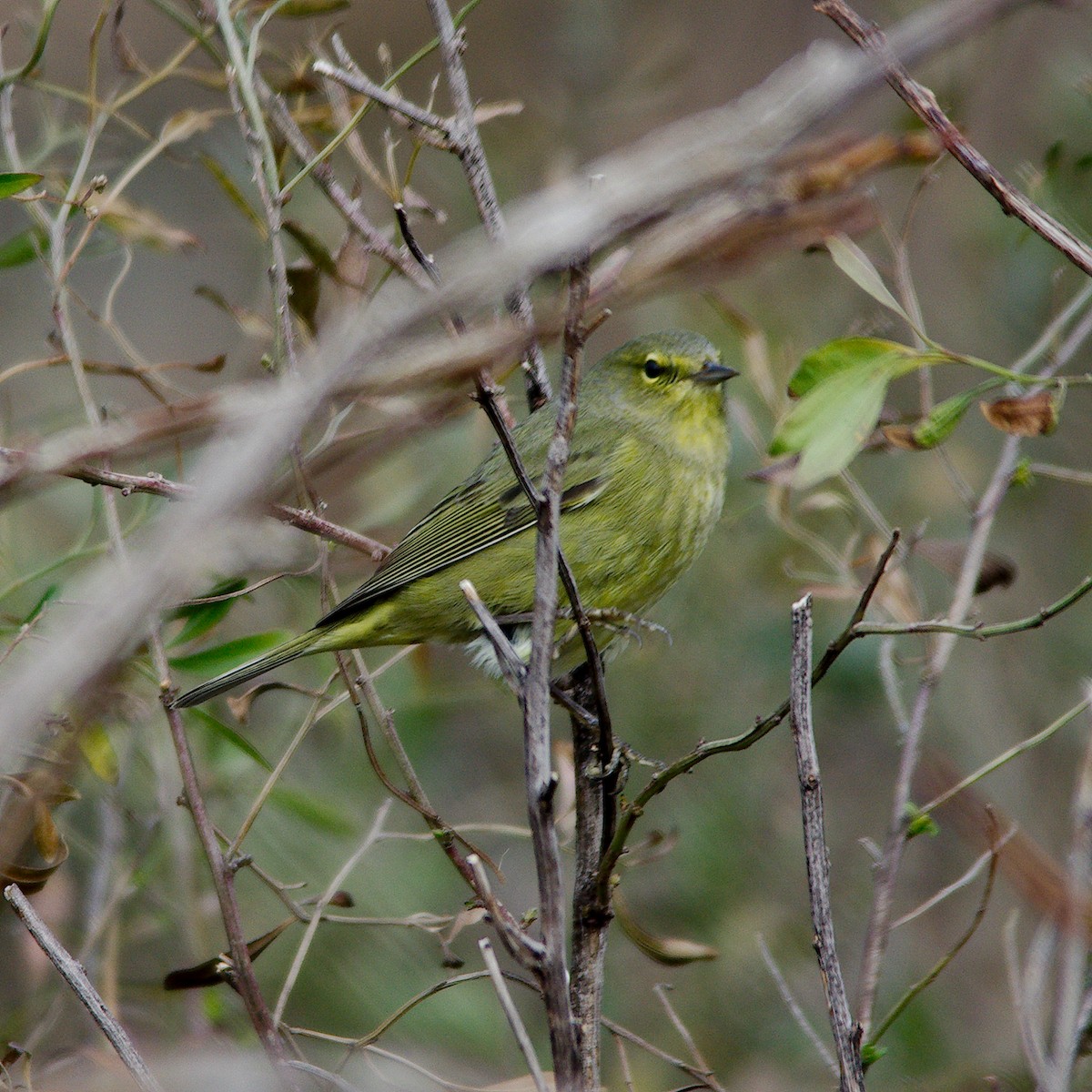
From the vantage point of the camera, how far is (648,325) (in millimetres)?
4848

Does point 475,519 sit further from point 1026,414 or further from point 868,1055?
point 868,1055

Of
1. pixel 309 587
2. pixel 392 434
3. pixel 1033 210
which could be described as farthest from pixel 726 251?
pixel 309 587

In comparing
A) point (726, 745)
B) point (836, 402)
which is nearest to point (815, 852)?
point (726, 745)

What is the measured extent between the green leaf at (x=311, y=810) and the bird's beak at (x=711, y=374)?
153 cm

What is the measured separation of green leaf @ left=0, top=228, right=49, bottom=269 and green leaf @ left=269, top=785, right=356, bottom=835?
1244mm

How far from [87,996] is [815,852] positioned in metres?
0.92

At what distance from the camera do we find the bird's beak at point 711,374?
337 centimetres

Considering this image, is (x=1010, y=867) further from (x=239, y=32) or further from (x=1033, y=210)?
(x=239, y=32)

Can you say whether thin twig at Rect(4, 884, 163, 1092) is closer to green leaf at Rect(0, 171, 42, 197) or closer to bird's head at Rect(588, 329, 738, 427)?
green leaf at Rect(0, 171, 42, 197)

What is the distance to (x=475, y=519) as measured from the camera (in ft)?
11.3

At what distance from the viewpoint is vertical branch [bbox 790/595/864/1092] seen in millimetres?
1421

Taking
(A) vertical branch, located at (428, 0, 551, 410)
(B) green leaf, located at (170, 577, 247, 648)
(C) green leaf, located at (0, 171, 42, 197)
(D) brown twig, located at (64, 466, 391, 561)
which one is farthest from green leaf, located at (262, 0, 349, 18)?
(B) green leaf, located at (170, 577, 247, 648)

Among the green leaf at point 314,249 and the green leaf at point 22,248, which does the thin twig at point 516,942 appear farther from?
the green leaf at point 22,248

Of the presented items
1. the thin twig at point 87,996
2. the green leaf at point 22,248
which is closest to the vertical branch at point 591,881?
the thin twig at point 87,996
